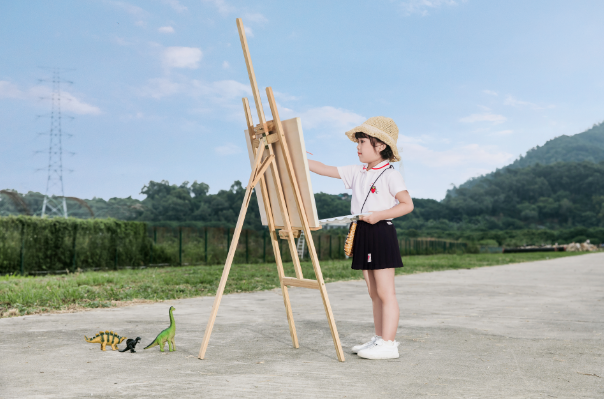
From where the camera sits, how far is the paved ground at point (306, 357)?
110 inches

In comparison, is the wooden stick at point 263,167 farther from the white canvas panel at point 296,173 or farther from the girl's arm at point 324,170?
the girl's arm at point 324,170

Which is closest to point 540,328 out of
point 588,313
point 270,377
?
point 588,313

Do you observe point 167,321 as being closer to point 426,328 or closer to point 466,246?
point 426,328

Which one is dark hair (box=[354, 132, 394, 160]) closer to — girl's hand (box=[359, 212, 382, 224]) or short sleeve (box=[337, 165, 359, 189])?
short sleeve (box=[337, 165, 359, 189])

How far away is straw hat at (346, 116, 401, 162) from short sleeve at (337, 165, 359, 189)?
22 centimetres

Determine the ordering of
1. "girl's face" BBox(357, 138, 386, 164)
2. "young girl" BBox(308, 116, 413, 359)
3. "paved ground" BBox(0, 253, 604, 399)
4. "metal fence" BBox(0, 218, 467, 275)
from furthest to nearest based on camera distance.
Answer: "metal fence" BBox(0, 218, 467, 275)
"girl's face" BBox(357, 138, 386, 164)
"young girl" BBox(308, 116, 413, 359)
"paved ground" BBox(0, 253, 604, 399)

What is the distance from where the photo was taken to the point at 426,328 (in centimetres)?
497

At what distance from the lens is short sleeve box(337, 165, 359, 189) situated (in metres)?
3.98

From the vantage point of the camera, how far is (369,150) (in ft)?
12.8

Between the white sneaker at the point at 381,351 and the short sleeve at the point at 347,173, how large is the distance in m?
1.20

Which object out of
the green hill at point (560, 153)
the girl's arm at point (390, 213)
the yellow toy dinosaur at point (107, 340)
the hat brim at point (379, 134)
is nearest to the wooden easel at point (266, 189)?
the girl's arm at point (390, 213)

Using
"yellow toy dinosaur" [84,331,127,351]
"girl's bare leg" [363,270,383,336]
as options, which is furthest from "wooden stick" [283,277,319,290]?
"yellow toy dinosaur" [84,331,127,351]

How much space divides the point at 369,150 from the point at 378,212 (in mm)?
542

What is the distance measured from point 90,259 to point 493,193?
81002 millimetres
